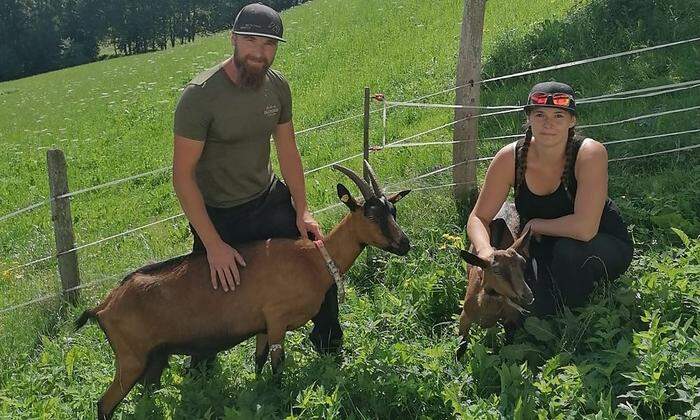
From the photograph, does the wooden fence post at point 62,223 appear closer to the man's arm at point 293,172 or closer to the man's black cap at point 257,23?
the man's arm at point 293,172

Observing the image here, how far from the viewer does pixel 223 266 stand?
3695mm

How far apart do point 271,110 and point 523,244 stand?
5.25 ft

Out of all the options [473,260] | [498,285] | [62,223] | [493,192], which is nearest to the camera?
[473,260]

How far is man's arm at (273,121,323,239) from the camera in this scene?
4.13 m

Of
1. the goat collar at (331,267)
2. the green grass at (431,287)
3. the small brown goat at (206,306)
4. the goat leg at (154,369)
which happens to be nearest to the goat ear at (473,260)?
the green grass at (431,287)

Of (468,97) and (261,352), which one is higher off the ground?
(468,97)

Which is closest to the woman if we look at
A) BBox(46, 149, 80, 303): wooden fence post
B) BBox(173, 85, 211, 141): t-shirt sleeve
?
BBox(173, 85, 211, 141): t-shirt sleeve

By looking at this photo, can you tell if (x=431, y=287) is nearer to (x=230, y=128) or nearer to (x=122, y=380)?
(x=230, y=128)

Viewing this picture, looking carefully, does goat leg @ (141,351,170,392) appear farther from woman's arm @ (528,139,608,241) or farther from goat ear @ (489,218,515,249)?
woman's arm @ (528,139,608,241)

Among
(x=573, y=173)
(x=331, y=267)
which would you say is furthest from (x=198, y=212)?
(x=573, y=173)

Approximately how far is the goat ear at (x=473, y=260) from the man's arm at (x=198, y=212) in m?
1.23

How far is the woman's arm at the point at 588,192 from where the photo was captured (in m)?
3.68

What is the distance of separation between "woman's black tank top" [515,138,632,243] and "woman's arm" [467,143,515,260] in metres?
0.05

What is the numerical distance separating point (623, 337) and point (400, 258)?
2114mm
